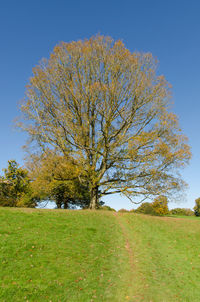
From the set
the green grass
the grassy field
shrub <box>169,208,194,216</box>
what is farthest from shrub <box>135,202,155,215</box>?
the grassy field

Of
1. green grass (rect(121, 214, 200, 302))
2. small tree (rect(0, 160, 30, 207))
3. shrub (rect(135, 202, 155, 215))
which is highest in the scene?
small tree (rect(0, 160, 30, 207))

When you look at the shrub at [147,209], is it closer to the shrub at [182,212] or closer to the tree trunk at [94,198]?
the tree trunk at [94,198]

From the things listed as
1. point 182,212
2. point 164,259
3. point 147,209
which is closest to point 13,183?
point 147,209

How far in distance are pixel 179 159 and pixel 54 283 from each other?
18263 mm

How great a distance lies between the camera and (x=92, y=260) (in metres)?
12.4

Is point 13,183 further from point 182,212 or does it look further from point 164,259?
point 182,212

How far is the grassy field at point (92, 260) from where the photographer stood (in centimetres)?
937

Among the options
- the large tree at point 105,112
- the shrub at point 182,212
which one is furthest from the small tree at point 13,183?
the shrub at point 182,212

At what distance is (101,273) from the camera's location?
1133cm

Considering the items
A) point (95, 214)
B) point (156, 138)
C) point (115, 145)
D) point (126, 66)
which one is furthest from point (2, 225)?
point (126, 66)

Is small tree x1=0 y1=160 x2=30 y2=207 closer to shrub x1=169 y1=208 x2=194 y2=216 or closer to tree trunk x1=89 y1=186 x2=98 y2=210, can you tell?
tree trunk x1=89 y1=186 x2=98 y2=210

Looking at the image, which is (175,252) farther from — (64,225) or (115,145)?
(115,145)

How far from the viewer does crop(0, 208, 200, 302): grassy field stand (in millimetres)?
9367

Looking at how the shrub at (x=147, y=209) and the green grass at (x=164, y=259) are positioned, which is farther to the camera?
the shrub at (x=147, y=209)
